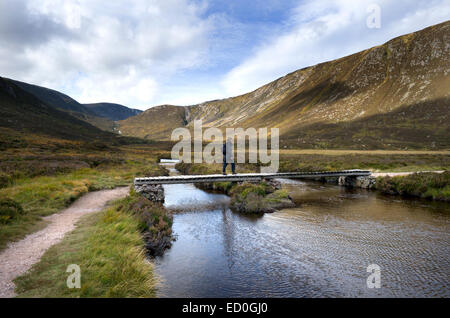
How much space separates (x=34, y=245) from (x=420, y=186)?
29.3 metres

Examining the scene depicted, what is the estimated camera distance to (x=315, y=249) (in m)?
12.7

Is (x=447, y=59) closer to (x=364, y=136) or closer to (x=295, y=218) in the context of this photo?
(x=364, y=136)

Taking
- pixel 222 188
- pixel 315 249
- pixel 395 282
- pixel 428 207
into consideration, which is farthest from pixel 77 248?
pixel 428 207

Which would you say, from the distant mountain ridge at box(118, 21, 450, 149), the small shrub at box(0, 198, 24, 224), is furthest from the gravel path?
the distant mountain ridge at box(118, 21, 450, 149)

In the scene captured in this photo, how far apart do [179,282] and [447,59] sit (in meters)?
174

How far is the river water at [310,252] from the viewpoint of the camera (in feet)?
30.3

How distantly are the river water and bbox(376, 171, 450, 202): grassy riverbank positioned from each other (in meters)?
2.45

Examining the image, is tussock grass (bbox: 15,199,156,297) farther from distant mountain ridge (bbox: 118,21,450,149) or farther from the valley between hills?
distant mountain ridge (bbox: 118,21,450,149)

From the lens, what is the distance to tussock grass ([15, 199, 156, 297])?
22.8ft

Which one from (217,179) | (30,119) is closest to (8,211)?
(217,179)

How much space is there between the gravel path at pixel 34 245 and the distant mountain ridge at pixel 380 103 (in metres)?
91.6

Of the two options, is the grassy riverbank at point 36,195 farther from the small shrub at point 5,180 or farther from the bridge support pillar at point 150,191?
the bridge support pillar at point 150,191

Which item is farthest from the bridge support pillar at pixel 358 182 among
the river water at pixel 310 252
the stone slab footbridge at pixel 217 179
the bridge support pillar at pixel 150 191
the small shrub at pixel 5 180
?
the small shrub at pixel 5 180
